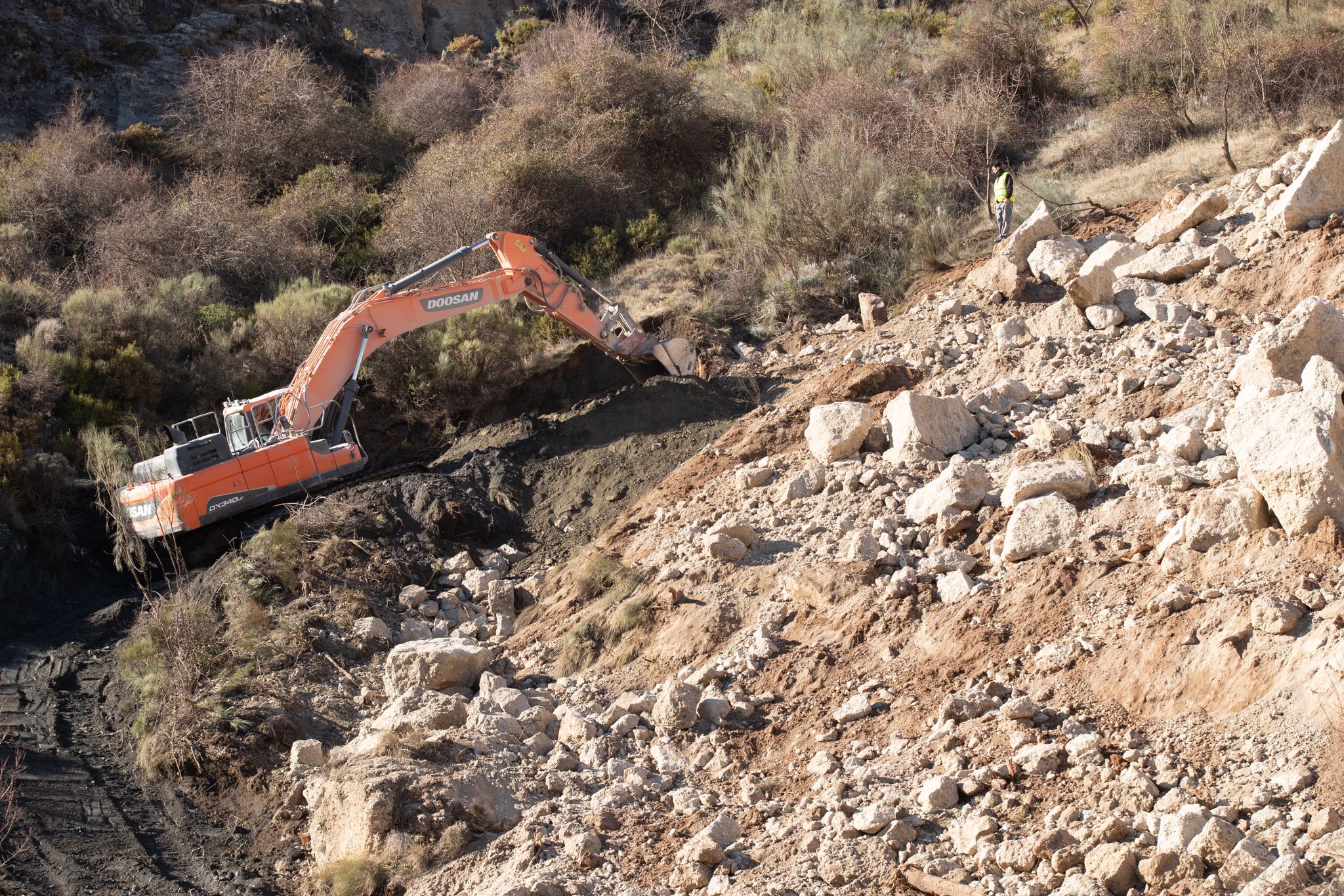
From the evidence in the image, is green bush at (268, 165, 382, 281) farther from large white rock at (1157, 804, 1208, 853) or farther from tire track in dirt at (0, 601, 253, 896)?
large white rock at (1157, 804, 1208, 853)

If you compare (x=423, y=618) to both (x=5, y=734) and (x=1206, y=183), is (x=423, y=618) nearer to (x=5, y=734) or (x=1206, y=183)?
(x=5, y=734)

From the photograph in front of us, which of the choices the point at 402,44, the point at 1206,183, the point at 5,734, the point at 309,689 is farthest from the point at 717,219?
the point at 402,44

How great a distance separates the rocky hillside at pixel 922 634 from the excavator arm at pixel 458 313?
1.48 meters

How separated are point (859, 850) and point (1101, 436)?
13.4 ft

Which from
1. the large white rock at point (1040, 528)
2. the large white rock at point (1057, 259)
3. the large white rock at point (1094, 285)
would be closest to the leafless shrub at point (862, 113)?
the large white rock at point (1057, 259)

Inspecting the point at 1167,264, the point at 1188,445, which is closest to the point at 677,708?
the point at 1188,445

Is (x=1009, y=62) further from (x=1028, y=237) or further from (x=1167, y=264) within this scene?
(x=1167, y=264)

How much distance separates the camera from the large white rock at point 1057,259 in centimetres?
1093

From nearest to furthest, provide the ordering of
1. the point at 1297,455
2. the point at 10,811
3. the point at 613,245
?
the point at 1297,455, the point at 10,811, the point at 613,245

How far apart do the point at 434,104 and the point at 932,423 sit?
1725 cm

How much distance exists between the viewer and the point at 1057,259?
1105 cm

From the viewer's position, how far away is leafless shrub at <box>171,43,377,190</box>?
20.8 meters

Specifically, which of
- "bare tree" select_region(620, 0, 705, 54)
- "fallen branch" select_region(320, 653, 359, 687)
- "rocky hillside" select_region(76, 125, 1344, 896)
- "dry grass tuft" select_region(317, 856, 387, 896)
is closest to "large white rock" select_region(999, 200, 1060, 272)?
"rocky hillside" select_region(76, 125, 1344, 896)

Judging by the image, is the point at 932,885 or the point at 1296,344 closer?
the point at 932,885
